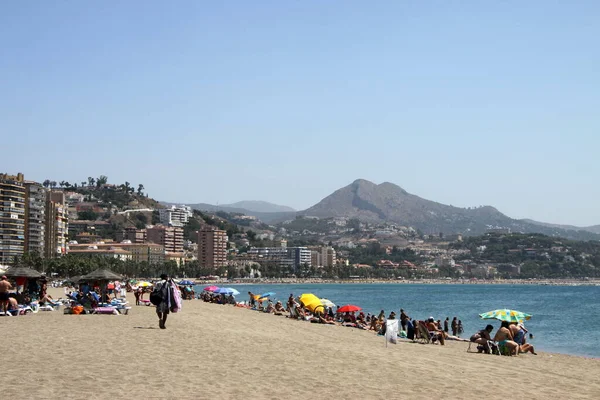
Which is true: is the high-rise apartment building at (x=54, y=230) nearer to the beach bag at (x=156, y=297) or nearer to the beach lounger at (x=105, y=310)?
the beach lounger at (x=105, y=310)

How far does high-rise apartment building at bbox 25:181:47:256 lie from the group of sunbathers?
3814 inches

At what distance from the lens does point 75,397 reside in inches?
349

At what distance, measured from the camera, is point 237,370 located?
11.5 metres

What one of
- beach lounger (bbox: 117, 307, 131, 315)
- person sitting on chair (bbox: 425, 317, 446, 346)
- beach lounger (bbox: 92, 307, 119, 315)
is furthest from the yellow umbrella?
beach lounger (bbox: 92, 307, 119, 315)

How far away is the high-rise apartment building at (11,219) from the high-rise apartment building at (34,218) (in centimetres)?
228

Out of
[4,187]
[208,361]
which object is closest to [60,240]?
[4,187]

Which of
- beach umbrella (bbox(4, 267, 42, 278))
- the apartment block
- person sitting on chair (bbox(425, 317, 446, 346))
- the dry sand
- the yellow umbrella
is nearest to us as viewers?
the dry sand

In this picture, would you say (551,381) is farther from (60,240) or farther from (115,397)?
(60,240)

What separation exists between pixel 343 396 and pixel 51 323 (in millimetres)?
11173

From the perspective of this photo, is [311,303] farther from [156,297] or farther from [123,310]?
[156,297]

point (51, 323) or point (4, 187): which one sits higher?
point (4, 187)

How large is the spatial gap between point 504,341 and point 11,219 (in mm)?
96685

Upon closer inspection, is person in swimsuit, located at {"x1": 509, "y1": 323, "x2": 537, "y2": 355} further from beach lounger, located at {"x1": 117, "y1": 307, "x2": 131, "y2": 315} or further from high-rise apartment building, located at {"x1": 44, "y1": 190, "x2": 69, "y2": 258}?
high-rise apartment building, located at {"x1": 44, "y1": 190, "x2": 69, "y2": 258}

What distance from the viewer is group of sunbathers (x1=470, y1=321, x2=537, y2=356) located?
724 inches
